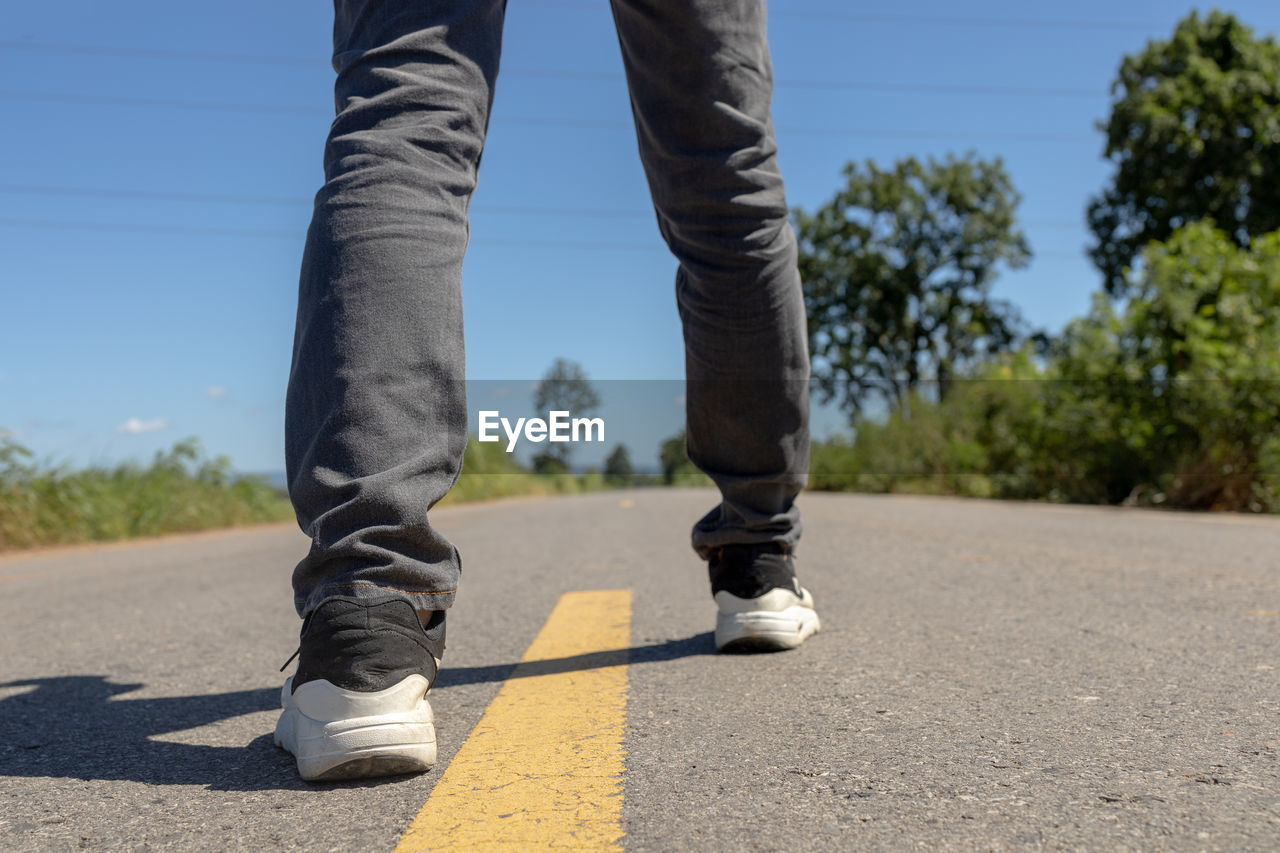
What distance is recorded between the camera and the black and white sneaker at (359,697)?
1.16 metres

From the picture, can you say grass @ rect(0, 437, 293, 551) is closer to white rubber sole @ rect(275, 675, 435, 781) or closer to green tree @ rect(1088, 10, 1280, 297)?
white rubber sole @ rect(275, 675, 435, 781)

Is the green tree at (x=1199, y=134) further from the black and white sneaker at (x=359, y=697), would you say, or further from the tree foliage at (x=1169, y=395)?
the black and white sneaker at (x=359, y=697)

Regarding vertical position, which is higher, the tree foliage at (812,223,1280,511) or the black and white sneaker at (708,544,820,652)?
the tree foliage at (812,223,1280,511)

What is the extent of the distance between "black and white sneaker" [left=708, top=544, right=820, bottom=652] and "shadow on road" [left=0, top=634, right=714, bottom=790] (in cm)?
11

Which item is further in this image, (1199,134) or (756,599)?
(1199,134)

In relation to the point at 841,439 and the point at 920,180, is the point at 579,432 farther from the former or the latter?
the point at 920,180

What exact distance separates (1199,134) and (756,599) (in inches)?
1076

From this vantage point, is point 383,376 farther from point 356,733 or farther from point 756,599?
point 756,599

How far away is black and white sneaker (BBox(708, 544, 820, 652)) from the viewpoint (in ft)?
6.17

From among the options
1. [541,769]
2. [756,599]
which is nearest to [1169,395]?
[756,599]

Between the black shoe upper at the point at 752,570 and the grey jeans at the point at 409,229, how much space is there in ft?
2.14

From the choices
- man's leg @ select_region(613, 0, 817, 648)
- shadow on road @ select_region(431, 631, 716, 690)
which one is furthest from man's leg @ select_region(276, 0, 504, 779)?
shadow on road @ select_region(431, 631, 716, 690)

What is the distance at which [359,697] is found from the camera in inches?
45.9

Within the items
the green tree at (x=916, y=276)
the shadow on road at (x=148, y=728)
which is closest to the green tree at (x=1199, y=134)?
the green tree at (x=916, y=276)
